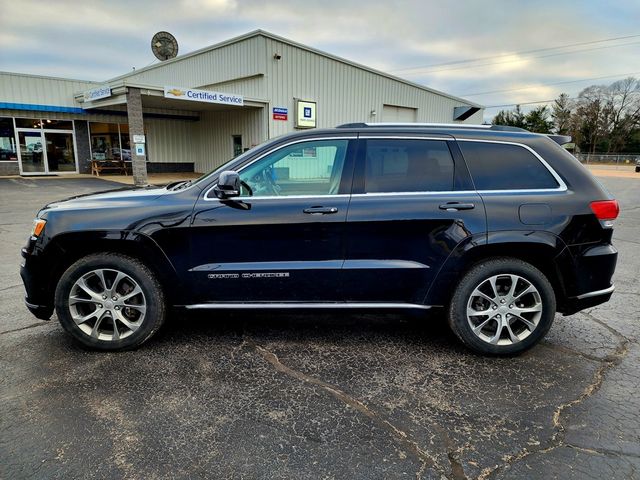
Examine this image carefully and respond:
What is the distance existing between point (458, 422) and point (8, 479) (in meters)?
2.51

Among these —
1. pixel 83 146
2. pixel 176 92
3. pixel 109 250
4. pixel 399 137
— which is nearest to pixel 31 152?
pixel 83 146

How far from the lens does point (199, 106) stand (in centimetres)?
2081

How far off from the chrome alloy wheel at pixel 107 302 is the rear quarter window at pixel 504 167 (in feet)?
9.53

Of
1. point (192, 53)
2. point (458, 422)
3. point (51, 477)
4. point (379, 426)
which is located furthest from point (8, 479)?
point (192, 53)

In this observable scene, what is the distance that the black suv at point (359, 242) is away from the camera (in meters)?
3.39

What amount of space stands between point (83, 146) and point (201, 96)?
944 centimetres

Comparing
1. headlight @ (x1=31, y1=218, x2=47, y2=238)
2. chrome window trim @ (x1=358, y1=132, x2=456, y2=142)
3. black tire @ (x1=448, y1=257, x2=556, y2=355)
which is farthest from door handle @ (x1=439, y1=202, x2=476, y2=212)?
headlight @ (x1=31, y1=218, x2=47, y2=238)

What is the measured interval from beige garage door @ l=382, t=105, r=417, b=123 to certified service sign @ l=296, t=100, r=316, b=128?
487cm

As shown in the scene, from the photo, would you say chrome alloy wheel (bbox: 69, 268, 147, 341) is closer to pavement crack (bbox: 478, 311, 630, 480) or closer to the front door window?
the front door window

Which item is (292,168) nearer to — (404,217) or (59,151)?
(404,217)

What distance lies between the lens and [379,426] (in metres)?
2.65

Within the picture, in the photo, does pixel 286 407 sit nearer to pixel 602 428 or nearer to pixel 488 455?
pixel 488 455

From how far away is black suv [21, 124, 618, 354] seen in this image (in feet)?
11.1

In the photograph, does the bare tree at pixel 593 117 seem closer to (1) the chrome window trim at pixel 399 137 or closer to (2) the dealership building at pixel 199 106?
(2) the dealership building at pixel 199 106
